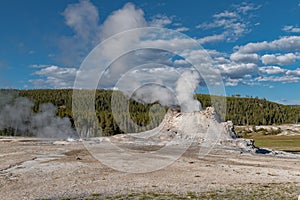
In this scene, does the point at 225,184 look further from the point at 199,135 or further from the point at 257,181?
the point at 199,135

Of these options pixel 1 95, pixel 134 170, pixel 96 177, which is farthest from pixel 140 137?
pixel 1 95

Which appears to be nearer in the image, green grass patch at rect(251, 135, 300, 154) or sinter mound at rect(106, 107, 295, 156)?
sinter mound at rect(106, 107, 295, 156)

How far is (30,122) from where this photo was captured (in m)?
110

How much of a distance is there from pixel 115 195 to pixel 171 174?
906 cm

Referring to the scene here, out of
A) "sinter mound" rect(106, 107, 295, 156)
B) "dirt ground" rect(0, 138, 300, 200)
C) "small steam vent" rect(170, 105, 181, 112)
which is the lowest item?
"dirt ground" rect(0, 138, 300, 200)

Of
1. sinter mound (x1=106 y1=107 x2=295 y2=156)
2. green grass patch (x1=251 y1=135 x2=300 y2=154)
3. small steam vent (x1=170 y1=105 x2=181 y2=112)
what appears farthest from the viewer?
green grass patch (x1=251 y1=135 x2=300 y2=154)

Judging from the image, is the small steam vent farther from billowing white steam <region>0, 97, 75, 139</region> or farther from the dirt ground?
billowing white steam <region>0, 97, 75, 139</region>

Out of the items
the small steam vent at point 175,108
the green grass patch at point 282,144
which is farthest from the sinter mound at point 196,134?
the green grass patch at point 282,144

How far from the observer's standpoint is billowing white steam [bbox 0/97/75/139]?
97.1m

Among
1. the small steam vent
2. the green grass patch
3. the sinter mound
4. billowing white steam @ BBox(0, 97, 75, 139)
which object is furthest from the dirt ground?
billowing white steam @ BBox(0, 97, 75, 139)

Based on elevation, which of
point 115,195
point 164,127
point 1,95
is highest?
point 1,95

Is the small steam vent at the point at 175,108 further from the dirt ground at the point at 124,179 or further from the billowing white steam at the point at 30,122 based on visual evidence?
the billowing white steam at the point at 30,122

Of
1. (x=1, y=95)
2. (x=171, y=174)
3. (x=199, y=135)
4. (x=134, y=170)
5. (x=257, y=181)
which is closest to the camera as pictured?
(x=257, y=181)

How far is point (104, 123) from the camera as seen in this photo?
108 meters
